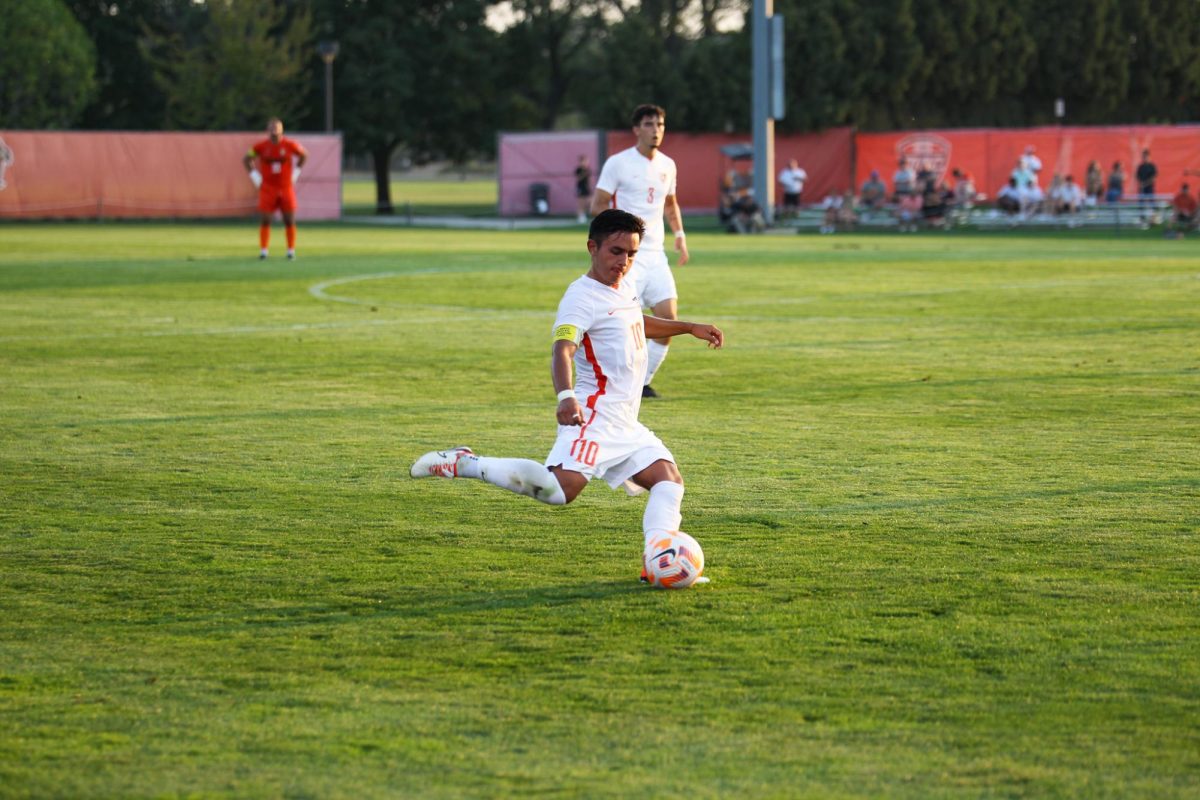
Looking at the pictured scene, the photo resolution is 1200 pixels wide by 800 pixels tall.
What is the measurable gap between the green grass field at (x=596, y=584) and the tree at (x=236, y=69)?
1805 inches

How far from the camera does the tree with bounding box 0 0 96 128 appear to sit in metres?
56.6

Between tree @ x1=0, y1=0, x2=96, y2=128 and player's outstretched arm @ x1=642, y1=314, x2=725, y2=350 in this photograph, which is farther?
tree @ x1=0, y1=0, x2=96, y2=128

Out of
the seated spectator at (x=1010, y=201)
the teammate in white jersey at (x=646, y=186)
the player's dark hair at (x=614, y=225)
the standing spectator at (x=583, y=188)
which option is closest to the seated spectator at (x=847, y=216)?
the seated spectator at (x=1010, y=201)

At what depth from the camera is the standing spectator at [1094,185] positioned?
4411 centimetres

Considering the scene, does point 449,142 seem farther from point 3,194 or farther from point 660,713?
point 660,713

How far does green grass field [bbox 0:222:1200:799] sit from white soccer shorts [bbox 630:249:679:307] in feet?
2.36

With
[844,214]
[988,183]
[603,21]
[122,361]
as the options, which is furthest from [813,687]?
[603,21]

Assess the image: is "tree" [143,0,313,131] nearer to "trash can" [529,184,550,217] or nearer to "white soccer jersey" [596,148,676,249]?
"trash can" [529,184,550,217]

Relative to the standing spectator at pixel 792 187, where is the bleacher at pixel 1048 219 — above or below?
below

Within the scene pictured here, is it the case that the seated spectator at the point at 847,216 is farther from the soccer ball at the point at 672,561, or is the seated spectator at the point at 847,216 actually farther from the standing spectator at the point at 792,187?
the soccer ball at the point at 672,561

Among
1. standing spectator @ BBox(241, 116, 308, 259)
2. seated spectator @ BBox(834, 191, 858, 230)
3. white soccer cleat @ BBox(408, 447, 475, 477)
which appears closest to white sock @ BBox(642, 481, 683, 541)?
white soccer cleat @ BBox(408, 447, 475, 477)

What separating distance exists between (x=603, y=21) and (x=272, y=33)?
14.1 m

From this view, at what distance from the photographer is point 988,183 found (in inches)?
1946

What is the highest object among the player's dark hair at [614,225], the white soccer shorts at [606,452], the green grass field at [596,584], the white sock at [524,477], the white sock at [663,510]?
the player's dark hair at [614,225]
